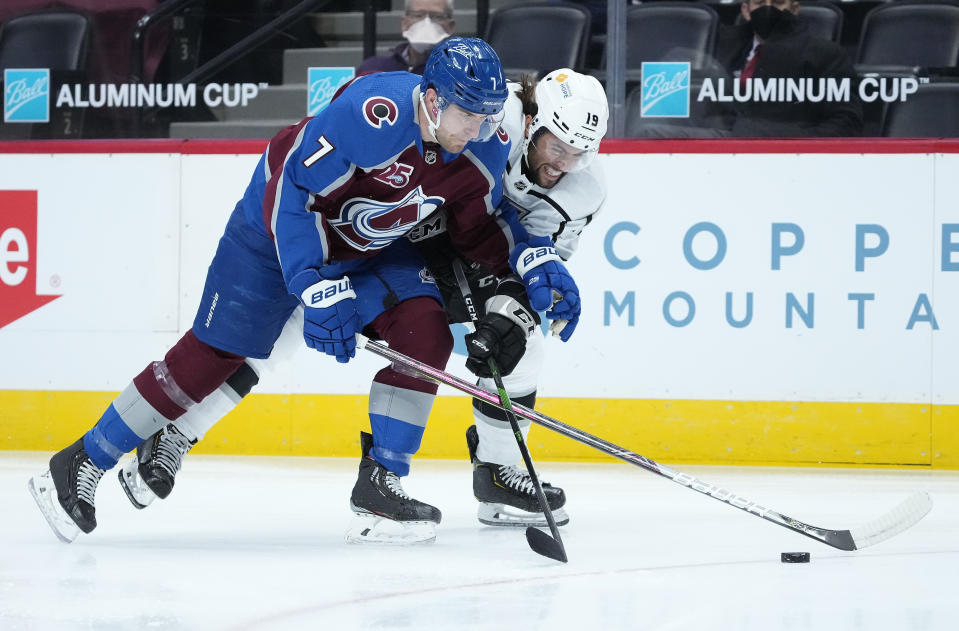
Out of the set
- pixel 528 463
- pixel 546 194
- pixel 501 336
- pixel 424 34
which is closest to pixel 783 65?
pixel 424 34

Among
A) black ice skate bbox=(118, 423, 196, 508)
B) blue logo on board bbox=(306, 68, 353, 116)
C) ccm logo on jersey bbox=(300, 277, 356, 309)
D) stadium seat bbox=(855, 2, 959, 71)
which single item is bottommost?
black ice skate bbox=(118, 423, 196, 508)

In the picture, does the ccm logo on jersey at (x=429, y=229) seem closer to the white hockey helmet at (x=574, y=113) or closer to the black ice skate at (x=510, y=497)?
the white hockey helmet at (x=574, y=113)

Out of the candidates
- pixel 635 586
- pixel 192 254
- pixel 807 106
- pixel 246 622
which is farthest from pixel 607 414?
pixel 246 622

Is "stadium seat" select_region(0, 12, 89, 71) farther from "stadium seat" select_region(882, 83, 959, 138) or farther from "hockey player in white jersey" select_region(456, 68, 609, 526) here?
"stadium seat" select_region(882, 83, 959, 138)

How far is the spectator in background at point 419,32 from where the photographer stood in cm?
429

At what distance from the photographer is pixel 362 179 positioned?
2598 millimetres

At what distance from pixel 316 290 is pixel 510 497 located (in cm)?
77

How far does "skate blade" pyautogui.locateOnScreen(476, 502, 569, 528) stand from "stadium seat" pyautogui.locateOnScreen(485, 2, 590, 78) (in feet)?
5.86

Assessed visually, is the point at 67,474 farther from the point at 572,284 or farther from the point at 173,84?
the point at 173,84

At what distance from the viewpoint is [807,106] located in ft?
13.4

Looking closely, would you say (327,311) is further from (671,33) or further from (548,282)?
(671,33)

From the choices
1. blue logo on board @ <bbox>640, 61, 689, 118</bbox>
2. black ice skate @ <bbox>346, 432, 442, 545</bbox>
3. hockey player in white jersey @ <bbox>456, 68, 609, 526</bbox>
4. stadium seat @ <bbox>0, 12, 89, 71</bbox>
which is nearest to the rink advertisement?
blue logo on board @ <bbox>640, 61, 689, 118</bbox>

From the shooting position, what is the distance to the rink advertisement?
3963mm

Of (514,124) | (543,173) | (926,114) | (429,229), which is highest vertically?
(926,114)
